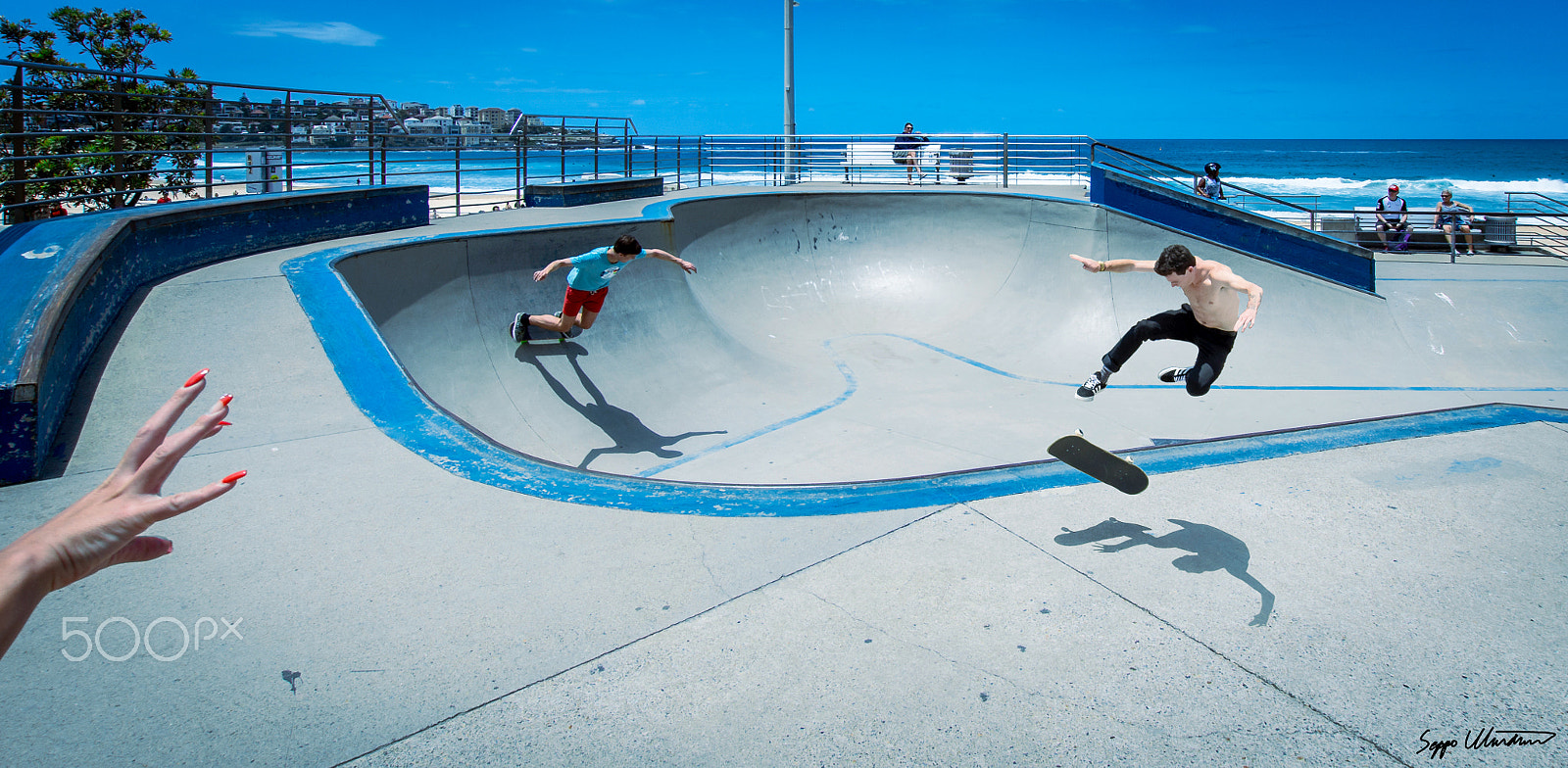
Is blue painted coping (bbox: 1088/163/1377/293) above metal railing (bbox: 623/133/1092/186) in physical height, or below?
below

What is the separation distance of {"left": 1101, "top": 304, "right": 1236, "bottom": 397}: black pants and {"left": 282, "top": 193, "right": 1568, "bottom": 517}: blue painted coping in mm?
477

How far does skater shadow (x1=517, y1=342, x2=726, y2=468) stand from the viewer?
25.9ft

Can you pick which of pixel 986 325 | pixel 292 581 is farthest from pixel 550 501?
pixel 986 325

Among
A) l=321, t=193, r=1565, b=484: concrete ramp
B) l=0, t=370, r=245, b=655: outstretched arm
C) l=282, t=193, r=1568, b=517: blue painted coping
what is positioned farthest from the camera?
l=321, t=193, r=1565, b=484: concrete ramp

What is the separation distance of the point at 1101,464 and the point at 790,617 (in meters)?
2.00

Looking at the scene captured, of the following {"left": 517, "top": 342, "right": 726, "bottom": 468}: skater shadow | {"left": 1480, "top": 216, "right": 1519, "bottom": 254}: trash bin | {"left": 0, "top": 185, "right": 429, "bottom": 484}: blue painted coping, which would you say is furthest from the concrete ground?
{"left": 1480, "top": 216, "right": 1519, "bottom": 254}: trash bin

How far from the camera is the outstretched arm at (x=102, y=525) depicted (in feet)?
3.79

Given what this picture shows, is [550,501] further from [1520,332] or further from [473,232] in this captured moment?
[1520,332]

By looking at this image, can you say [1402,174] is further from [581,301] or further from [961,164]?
[581,301]

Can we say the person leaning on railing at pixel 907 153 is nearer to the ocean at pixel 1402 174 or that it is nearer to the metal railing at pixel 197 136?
the metal railing at pixel 197 136

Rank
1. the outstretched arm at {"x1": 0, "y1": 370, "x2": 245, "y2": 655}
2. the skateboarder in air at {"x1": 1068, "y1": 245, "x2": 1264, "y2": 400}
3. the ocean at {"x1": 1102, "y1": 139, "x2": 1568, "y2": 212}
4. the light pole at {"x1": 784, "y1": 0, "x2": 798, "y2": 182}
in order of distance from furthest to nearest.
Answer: the ocean at {"x1": 1102, "y1": 139, "x2": 1568, "y2": 212} → the light pole at {"x1": 784, "y1": 0, "x2": 798, "y2": 182} → the skateboarder in air at {"x1": 1068, "y1": 245, "x2": 1264, "y2": 400} → the outstretched arm at {"x1": 0, "y1": 370, "x2": 245, "y2": 655}

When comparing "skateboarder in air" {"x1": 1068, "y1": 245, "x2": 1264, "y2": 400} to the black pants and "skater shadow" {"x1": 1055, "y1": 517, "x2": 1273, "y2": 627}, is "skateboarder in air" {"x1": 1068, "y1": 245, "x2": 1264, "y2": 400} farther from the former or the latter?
"skater shadow" {"x1": 1055, "y1": 517, "x2": 1273, "y2": 627}

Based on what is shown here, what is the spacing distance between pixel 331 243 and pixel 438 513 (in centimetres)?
657
